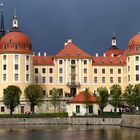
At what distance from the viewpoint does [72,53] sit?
12662 cm

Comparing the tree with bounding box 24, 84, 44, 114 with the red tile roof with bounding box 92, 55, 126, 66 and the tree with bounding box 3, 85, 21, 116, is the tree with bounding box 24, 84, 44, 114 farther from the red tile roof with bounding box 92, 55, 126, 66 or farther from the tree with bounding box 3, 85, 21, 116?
the red tile roof with bounding box 92, 55, 126, 66

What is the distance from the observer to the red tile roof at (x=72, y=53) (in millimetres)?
Answer: 126125

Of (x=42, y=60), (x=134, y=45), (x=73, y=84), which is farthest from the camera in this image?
(x=42, y=60)

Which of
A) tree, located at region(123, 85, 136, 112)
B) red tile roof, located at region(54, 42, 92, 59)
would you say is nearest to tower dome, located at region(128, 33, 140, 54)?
red tile roof, located at region(54, 42, 92, 59)

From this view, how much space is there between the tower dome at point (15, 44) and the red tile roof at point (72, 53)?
813cm

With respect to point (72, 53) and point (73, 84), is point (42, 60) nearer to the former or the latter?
point (72, 53)

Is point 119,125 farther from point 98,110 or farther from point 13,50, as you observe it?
point 13,50

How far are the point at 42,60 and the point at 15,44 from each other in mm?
9705

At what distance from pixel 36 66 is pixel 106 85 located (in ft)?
51.3

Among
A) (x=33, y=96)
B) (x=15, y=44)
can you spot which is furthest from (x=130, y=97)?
(x=15, y=44)

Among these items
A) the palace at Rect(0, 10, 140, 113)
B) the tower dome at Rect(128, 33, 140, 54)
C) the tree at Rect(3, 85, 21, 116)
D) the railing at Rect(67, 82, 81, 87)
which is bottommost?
the tree at Rect(3, 85, 21, 116)

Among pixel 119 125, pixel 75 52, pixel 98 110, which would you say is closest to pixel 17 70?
pixel 75 52

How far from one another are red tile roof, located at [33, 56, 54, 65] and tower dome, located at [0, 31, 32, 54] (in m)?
5.89

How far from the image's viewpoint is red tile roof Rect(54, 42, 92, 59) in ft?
414
